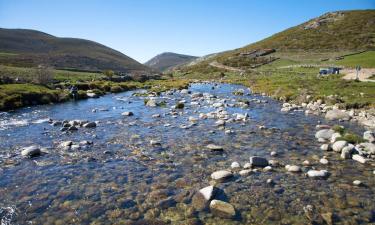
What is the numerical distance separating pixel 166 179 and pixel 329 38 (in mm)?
137608

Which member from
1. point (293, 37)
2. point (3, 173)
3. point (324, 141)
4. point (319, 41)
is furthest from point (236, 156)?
point (293, 37)

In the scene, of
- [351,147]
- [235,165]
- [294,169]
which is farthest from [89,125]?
[351,147]

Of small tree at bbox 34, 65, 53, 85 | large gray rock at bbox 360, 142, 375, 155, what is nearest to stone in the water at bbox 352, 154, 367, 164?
large gray rock at bbox 360, 142, 375, 155

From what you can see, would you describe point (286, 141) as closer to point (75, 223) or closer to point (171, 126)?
point (171, 126)

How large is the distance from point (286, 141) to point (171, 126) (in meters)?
8.51

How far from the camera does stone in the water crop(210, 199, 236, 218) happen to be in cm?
962

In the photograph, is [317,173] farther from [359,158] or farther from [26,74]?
[26,74]

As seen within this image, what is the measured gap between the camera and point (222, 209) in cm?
989

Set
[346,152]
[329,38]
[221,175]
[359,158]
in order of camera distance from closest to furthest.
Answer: [221,175] → [359,158] → [346,152] → [329,38]

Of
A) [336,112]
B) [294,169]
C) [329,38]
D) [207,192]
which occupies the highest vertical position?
[329,38]

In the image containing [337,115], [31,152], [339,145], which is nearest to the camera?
[31,152]

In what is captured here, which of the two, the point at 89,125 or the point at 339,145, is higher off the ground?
the point at 339,145

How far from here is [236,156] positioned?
15.5 m

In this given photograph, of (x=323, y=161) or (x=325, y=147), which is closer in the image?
(x=323, y=161)
